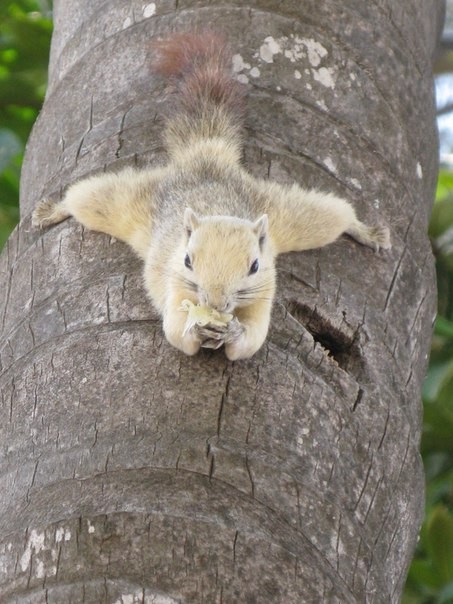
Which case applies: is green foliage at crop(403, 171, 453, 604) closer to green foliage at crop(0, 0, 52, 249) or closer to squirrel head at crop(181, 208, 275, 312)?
squirrel head at crop(181, 208, 275, 312)

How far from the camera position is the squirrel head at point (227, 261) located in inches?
107

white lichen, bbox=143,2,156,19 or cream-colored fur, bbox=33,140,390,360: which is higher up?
white lichen, bbox=143,2,156,19

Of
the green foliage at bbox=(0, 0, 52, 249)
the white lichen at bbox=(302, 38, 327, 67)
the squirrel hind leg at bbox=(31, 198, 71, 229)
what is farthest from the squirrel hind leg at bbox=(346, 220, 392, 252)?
the green foliage at bbox=(0, 0, 52, 249)

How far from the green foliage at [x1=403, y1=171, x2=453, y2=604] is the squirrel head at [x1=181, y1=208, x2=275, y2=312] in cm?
130

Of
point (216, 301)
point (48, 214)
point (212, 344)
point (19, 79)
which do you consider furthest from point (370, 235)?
point (19, 79)

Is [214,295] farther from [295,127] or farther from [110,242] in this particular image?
[295,127]

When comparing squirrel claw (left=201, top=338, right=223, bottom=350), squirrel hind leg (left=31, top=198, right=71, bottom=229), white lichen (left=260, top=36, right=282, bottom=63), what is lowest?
squirrel hind leg (left=31, top=198, right=71, bottom=229)

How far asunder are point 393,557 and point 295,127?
117cm

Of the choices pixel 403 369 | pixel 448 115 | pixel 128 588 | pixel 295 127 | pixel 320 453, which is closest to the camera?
pixel 128 588

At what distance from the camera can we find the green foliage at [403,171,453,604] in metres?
3.78

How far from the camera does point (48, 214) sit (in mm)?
3113

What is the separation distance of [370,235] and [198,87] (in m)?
0.73

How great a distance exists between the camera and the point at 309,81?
3232 mm

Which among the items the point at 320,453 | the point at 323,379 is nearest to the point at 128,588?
the point at 320,453
